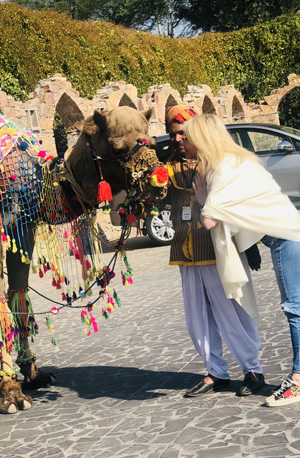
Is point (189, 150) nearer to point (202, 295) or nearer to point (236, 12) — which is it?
point (202, 295)

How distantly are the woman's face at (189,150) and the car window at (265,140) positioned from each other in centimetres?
711

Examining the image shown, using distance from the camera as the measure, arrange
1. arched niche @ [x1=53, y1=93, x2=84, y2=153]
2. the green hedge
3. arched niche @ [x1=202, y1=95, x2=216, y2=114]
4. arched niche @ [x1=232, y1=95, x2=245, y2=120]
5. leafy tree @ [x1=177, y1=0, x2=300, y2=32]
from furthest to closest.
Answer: leafy tree @ [x1=177, y1=0, x2=300, y2=32] → arched niche @ [x1=232, y1=95, x2=245, y2=120] → arched niche @ [x1=202, y1=95, x2=216, y2=114] → the green hedge → arched niche @ [x1=53, y1=93, x2=84, y2=153]

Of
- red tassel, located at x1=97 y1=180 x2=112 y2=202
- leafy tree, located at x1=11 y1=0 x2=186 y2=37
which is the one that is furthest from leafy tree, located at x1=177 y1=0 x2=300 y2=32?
red tassel, located at x1=97 y1=180 x2=112 y2=202

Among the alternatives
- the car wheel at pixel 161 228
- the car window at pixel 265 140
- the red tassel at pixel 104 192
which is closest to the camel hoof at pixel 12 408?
the red tassel at pixel 104 192

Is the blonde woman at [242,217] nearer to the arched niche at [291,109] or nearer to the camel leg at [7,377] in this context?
the camel leg at [7,377]

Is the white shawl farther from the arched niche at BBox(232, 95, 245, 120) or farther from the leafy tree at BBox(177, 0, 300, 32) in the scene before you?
the leafy tree at BBox(177, 0, 300, 32)

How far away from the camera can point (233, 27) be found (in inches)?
1500

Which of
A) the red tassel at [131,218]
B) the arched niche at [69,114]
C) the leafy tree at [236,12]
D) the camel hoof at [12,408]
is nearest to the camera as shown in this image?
the red tassel at [131,218]

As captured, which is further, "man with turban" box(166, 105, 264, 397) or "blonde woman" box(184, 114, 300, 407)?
"man with turban" box(166, 105, 264, 397)

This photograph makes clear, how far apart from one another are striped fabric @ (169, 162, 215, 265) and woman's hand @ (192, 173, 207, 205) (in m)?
0.16

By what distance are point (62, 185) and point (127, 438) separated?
1.71m

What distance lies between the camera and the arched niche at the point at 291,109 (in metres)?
31.5

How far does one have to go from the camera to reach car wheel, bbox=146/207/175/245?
11492 mm

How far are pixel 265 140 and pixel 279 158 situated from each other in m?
0.47
